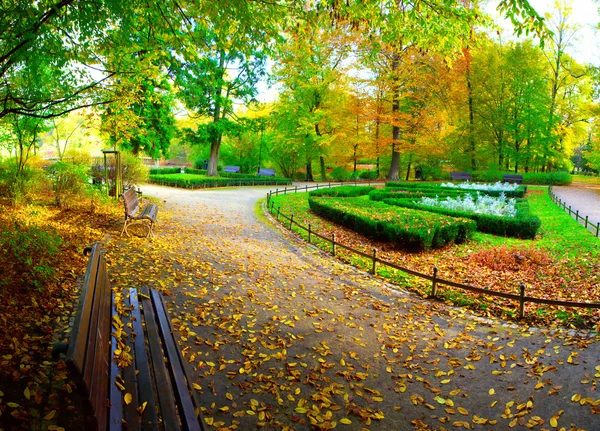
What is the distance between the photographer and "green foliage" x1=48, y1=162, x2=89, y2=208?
10594 mm

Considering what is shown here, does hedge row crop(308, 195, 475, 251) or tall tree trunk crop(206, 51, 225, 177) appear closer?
hedge row crop(308, 195, 475, 251)

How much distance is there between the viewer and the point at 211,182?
2641 centimetres

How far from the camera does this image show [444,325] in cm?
536

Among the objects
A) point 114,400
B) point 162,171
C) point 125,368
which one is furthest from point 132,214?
point 162,171

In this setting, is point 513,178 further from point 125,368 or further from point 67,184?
point 125,368

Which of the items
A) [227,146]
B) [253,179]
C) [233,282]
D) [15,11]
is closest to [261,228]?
[233,282]

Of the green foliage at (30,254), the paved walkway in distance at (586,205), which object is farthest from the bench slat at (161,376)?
the paved walkway in distance at (586,205)

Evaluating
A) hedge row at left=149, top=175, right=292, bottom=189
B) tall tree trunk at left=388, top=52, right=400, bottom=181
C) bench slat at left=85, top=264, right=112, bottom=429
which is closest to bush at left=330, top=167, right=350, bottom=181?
tall tree trunk at left=388, top=52, right=400, bottom=181

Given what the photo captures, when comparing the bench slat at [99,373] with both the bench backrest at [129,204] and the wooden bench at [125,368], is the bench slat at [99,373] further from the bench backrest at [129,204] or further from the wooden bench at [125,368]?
the bench backrest at [129,204]

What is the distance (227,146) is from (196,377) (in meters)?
42.2

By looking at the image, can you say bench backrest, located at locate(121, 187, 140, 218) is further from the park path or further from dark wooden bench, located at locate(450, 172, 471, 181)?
dark wooden bench, located at locate(450, 172, 471, 181)

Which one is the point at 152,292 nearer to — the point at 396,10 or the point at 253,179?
the point at 396,10

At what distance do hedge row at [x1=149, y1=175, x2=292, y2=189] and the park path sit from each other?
60.7 feet

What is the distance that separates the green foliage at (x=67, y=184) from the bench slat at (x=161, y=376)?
329 inches
